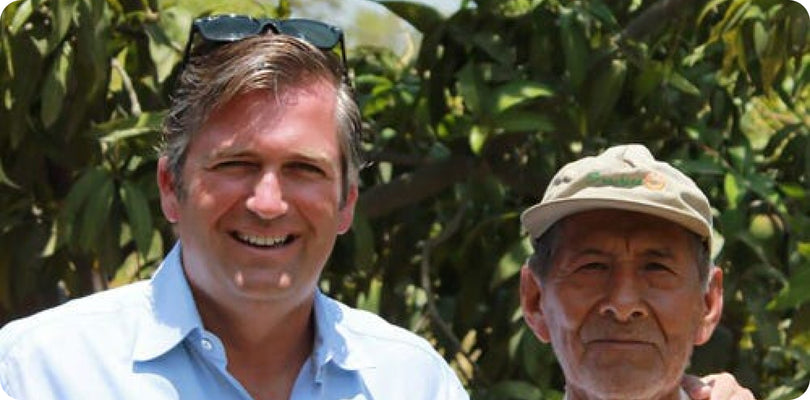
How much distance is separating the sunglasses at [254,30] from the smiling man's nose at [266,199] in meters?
0.23

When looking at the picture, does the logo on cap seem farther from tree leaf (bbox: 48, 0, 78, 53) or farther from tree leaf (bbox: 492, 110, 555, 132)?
tree leaf (bbox: 48, 0, 78, 53)

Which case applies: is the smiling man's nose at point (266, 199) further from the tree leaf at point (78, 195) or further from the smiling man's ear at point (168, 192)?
the tree leaf at point (78, 195)

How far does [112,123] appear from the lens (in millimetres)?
4148

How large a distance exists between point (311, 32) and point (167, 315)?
1.42ft

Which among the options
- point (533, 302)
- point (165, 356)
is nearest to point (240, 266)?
point (165, 356)

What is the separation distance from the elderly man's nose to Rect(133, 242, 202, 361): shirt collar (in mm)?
532

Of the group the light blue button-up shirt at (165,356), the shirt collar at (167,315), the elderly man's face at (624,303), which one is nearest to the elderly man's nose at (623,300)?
the elderly man's face at (624,303)

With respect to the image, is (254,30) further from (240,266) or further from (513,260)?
(513,260)

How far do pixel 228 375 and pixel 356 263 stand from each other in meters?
1.88

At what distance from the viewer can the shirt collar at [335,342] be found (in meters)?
2.71

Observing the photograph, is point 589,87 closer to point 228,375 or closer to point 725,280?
point 725,280

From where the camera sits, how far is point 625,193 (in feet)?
8.71

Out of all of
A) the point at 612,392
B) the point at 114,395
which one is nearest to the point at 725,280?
the point at 612,392

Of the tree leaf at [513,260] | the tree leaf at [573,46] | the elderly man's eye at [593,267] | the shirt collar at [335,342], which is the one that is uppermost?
the elderly man's eye at [593,267]
